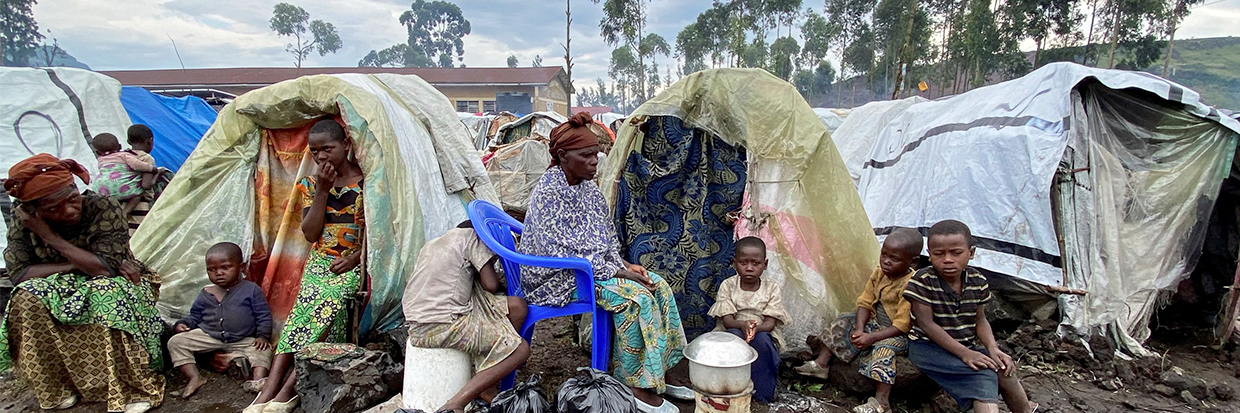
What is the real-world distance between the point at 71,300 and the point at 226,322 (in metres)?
0.65

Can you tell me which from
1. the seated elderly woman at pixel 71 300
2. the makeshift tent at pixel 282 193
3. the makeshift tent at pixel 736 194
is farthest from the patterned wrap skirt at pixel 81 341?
the makeshift tent at pixel 736 194

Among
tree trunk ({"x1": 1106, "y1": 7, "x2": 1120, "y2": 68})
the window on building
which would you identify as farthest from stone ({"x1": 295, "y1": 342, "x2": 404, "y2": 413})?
the window on building

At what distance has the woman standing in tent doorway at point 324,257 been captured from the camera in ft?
9.37

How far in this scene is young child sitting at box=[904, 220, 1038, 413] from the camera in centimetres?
246

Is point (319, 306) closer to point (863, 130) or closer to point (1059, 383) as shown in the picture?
point (1059, 383)

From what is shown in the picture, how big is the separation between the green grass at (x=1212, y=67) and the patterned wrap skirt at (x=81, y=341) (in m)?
47.5

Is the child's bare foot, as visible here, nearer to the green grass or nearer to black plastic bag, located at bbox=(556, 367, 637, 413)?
black plastic bag, located at bbox=(556, 367, 637, 413)

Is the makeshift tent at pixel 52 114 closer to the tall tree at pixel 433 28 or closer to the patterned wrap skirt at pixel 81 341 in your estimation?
the patterned wrap skirt at pixel 81 341

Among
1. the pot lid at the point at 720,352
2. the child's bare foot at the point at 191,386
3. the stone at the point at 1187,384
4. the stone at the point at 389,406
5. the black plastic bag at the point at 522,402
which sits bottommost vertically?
the child's bare foot at the point at 191,386

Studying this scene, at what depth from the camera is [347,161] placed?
3.23 metres

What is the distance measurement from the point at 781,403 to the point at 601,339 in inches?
43.5

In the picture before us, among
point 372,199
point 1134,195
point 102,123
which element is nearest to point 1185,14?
point 1134,195

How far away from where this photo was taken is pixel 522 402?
2301 mm

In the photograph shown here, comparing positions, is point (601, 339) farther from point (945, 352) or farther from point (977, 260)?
point (977, 260)
